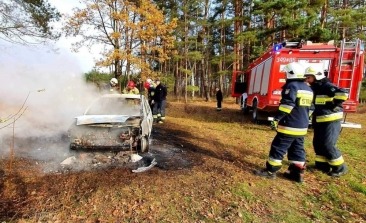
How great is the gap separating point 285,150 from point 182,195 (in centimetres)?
189

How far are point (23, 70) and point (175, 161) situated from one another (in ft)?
29.6

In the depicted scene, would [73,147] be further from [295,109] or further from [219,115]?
[219,115]

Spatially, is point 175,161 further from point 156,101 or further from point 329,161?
point 156,101

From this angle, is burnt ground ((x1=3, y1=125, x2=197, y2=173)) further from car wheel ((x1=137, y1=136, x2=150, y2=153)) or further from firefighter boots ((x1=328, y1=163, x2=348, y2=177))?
firefighter boots ((x1=328, y1=163, x2=348, y2=177))

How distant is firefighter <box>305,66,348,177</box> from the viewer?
4988mm

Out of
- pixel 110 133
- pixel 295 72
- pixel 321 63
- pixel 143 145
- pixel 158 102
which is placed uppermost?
pixel 321 63

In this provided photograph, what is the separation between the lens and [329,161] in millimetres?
5129

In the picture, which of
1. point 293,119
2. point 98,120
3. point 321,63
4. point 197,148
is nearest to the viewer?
point 293,119

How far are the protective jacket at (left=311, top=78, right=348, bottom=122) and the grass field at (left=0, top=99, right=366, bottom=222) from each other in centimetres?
108

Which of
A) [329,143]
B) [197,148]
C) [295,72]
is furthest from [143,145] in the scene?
[329,143]

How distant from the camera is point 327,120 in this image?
16.6ft

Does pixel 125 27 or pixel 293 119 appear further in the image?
pixel 125 27

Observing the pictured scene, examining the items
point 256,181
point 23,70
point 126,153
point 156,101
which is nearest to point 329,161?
point 256,181

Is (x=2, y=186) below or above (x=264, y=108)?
below
